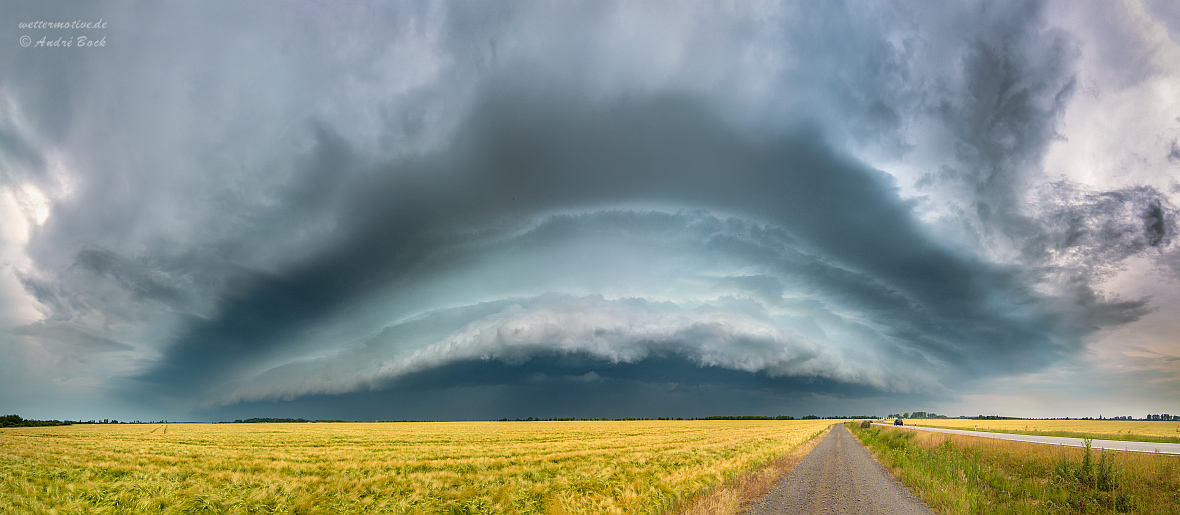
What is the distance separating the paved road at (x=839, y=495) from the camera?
550 inches

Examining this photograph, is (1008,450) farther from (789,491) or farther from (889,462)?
(789,491)

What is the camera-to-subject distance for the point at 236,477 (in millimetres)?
19359

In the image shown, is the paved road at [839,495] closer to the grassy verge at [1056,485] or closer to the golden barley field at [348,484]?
the grassy verge at [1056,485]

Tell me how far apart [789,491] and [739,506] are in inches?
154

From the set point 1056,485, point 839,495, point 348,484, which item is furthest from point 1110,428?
point 348,484

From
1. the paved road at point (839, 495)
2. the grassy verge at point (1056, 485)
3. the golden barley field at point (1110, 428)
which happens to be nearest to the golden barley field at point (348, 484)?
the paved road at point (839, 495)

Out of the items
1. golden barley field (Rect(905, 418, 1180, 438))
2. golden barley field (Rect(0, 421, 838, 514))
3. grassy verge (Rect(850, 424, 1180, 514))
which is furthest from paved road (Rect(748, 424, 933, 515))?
golden barley field (Rect(905, 418, 1180, 438))

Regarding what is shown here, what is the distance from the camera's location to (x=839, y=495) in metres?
16.4

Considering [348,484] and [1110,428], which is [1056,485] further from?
[1110,428]

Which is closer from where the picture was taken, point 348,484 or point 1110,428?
point 348,484

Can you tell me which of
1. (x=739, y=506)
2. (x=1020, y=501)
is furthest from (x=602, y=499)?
(x=1020, y=501)

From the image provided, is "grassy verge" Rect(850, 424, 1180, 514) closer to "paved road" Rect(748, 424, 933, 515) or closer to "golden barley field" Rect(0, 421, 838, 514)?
"paved road" Rect(748, 424, 933, 515)

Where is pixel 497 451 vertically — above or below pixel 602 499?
below

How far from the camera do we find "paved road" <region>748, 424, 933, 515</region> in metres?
14.0
